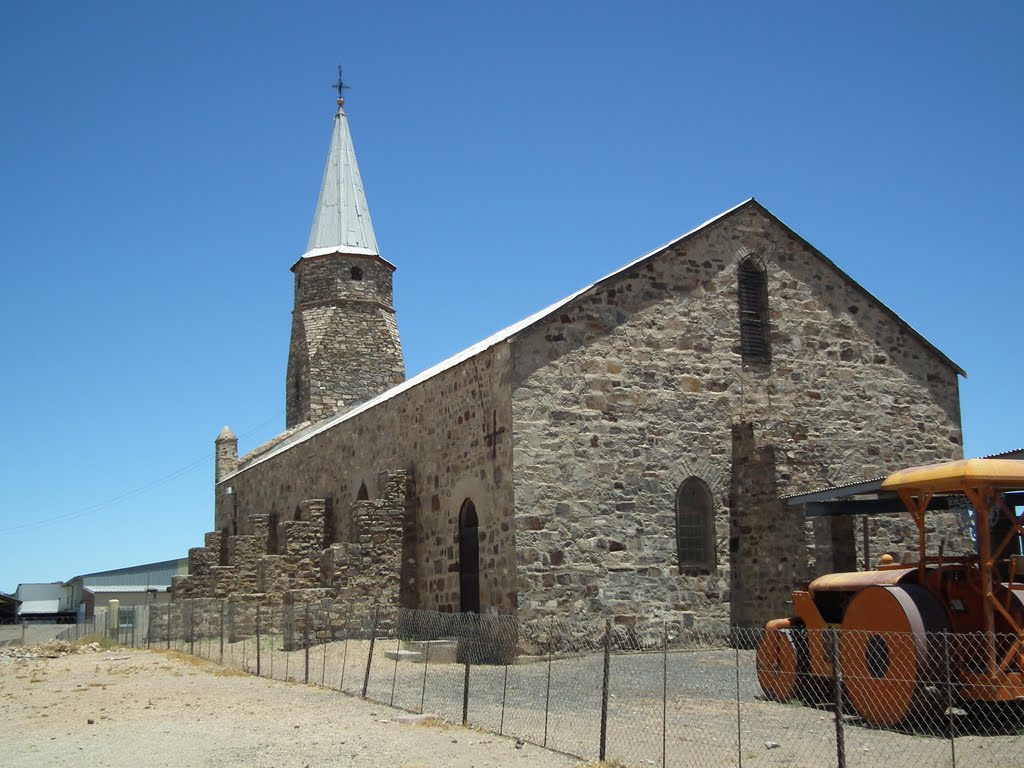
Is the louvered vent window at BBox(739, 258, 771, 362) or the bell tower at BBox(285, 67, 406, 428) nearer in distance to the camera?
the louvered vent window at BBox(739, 258, 771, 362)

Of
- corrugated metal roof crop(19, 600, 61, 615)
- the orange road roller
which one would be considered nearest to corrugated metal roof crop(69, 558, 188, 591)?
corrugated metal roof crop(19, 600, 61, 615)

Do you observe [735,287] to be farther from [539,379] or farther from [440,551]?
[440,551]

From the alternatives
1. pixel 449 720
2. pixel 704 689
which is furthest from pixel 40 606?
pixel 449 720

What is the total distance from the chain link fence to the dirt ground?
1.85 ft

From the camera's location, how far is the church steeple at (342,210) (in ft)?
135

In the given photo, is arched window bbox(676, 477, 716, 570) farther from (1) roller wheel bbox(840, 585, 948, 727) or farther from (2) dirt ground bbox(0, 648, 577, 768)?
(1) roller wheel bbox(840, 585, 948, 727)

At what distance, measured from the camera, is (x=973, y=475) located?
1038cm

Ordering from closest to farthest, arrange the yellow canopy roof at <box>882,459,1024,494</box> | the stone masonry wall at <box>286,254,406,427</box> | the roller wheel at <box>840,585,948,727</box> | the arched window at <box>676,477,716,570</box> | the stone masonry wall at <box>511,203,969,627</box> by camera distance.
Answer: the roller wheel at <box>840,585,948,727</box> < the yellow canopy roof at <box>882,459,1024,494</box> < the stone masonry wall at <box>511,203,969,627</box> < the arched window at <box>676,477,716,570</box> < the stone masonry wall at <box>286,254,406,427</box>

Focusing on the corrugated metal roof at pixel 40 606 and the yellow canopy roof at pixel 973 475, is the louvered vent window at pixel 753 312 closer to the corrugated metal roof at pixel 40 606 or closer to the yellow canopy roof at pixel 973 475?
the yellow canopy roof at pixel 973 475

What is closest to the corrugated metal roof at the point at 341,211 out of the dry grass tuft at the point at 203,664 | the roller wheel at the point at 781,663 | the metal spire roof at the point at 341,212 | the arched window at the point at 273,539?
the metal spire roof at the point at 341,212

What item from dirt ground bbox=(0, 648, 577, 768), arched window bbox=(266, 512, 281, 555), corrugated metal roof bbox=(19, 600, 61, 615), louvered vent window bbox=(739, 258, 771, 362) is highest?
louvered vent window bbox=(739, 258, 771, 362)

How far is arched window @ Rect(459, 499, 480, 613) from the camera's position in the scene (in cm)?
1923

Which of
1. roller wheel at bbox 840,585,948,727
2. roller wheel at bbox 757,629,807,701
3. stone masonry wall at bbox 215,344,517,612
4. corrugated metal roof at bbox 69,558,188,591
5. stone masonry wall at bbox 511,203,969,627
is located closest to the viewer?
roller wheel at bbox 840,585,948,727

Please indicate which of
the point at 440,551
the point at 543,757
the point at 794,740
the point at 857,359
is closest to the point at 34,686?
the point at 440,551
